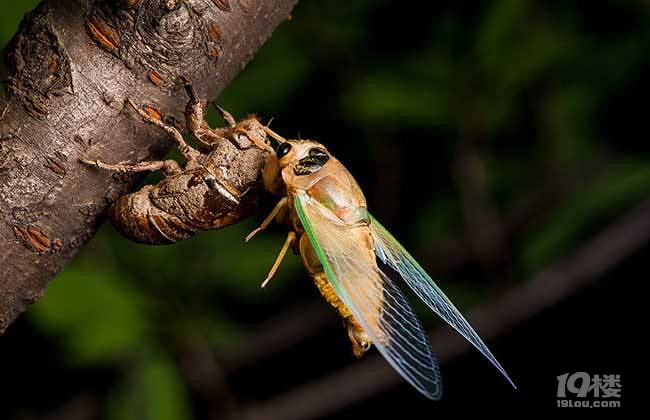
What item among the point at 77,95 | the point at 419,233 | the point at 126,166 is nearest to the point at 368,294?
the point at 126,166

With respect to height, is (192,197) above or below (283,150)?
below

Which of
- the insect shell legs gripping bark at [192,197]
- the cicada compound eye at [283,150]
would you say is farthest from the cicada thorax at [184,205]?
the cicada compound eye at [283,150]

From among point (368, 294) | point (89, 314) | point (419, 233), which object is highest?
point (368, 294)

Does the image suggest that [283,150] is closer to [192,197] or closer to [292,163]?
[292,163]

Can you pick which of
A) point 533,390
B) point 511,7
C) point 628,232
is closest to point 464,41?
point 511,7

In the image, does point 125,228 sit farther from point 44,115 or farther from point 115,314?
point 115,314

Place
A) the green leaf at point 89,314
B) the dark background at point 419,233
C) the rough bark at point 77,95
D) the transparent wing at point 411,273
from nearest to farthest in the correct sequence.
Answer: the rough bark at point 77,95 → the transparent wing at point 411,273 → the green leaf at point 89,314 → the dark background at point 419,233

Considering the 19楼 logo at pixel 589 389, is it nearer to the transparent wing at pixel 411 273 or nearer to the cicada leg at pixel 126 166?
the transparent wing at pixel 411 273
